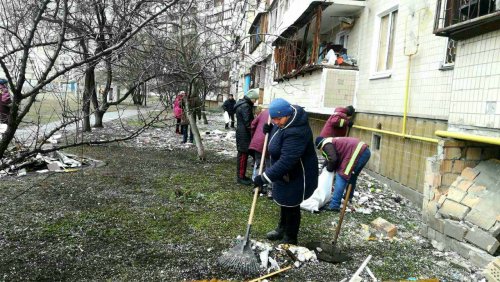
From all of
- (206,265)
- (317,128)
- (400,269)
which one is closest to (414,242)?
(400,269)

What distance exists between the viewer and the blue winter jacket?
153 inches

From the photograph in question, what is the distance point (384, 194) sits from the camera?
23.4 ft

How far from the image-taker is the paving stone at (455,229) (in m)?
4.32

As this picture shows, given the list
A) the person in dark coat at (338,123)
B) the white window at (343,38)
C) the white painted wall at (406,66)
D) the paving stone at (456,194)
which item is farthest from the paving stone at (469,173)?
the white window at (343,38)

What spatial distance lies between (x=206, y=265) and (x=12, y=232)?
7.75ft

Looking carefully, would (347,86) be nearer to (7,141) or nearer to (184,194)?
(184,194)

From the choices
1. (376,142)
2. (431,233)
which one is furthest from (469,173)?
(376,142)

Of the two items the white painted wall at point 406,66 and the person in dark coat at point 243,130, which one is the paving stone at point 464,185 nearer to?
the white painted wall at point 406,66

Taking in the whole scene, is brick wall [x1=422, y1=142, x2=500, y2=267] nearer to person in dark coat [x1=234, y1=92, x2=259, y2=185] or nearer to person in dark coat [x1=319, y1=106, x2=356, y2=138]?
person in dark coat [x1=319, y1=106, x2=356, y2=138]

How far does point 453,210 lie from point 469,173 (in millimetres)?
533

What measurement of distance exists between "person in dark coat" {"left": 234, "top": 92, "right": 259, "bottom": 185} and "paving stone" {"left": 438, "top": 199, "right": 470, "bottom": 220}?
337cm

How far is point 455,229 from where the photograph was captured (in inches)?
173

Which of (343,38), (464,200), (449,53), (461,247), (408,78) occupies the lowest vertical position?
(461,247)

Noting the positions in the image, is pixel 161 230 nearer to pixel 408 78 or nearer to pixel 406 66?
pixel 408 78
